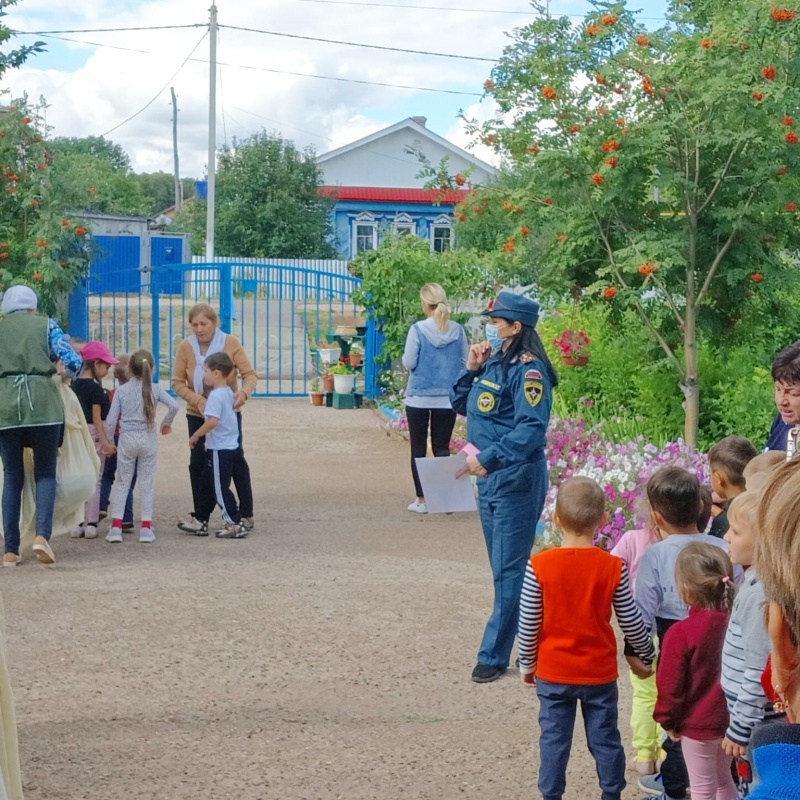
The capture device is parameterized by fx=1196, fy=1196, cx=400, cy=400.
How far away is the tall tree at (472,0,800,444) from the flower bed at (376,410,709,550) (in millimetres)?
775

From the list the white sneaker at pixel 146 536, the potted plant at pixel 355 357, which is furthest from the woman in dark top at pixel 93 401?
the potted plant at pixel 355 357

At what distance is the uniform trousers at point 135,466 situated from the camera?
815 centimetres

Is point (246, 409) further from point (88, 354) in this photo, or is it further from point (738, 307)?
point (738, 307)

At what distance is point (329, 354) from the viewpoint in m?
16.9

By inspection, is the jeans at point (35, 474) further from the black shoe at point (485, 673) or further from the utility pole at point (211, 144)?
the utility pole at point (211, 144)

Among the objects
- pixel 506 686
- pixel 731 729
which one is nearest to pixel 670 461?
pixel 506 686

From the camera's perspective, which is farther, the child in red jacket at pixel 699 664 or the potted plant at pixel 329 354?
the potted plant at pixel 329 354

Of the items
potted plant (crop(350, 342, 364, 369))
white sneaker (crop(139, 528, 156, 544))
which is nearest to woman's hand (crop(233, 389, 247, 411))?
white sneaker (crop(139, 528, 156, 544))

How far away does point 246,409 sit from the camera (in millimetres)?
15547

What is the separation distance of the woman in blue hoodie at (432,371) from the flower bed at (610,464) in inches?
33.8

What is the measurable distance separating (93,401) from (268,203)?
30.2m

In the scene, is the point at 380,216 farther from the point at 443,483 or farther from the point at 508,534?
the point at 508,534

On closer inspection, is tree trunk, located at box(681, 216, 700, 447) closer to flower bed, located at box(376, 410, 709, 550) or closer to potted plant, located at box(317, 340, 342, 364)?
flower bed, located at box(376, 410, 709, 550)

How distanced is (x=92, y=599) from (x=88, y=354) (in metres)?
2.27
